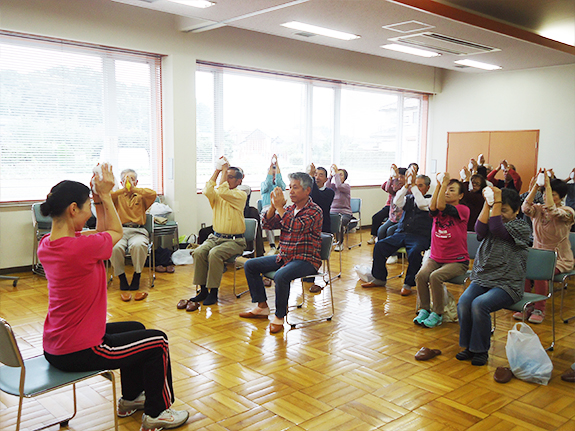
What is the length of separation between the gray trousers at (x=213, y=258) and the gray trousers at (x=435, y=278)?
5.88 feet

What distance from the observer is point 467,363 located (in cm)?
385

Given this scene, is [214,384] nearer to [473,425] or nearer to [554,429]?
[473,425]

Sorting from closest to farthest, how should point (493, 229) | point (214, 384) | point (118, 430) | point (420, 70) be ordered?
point (118, 430) → point (214, 384) → point (493, 229) → point (420, 70)

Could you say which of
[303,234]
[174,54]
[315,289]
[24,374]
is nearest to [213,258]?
[303,234]

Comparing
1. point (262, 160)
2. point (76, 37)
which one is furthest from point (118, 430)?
point (262, 160)

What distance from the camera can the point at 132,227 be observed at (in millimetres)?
6047

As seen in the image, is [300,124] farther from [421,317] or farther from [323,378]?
[323,378]

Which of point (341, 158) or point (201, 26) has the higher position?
point (201, 26)

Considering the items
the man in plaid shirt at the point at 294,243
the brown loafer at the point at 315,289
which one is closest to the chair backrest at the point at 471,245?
the man in plaid shirt at the point at 294,243

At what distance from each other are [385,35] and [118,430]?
221 inches

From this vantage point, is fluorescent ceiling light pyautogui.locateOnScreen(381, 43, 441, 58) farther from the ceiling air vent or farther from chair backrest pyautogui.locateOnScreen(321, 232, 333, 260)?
chair backrest pyautogui.locateOnScreen(321, 232, 333, 260)

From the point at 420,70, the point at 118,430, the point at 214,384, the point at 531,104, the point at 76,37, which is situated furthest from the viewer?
the point at 420,70

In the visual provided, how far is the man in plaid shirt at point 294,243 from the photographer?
446 cm

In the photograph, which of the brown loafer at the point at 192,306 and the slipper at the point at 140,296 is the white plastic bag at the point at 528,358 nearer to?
the brown loafer at the point at 192,306
